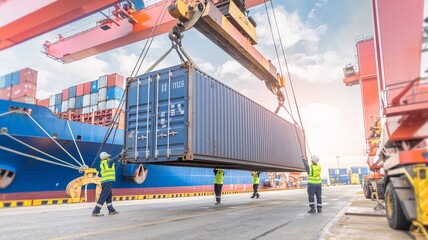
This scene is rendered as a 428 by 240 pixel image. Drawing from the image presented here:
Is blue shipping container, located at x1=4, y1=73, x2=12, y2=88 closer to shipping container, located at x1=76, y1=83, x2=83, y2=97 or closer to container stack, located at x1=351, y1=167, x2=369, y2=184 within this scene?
shipping container, located at x1=76, y1=83, x2=83, y2=97

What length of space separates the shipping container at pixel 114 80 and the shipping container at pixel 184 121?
8973 millimetres

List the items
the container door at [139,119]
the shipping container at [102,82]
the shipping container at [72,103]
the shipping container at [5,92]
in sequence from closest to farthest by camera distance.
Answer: the shipping container at [5,92] < the container door at [139,119] < the shipping container at [102,82] < the shipping container at [72,103]

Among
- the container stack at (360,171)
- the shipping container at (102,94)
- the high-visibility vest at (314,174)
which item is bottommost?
the high-visibility vest at (314,174)

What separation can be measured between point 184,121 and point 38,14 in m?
10.5

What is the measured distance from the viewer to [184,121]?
798cm

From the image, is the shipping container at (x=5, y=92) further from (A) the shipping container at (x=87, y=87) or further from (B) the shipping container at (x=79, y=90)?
(B) the shipping container at (x=79, y=90)

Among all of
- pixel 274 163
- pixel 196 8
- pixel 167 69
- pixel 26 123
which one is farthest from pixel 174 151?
pixel 26 123

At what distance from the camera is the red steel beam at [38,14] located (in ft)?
45.0

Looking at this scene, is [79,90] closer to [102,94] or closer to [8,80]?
[102,94]

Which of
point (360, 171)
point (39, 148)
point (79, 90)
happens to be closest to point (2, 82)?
point (39, 148)

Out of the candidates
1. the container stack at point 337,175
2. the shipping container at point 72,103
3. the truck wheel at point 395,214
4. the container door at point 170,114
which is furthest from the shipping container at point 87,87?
the container stack at point 337,175

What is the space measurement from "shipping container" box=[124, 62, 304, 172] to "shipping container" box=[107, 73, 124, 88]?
353 inches

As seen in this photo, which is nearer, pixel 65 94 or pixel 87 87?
pixel 87 87

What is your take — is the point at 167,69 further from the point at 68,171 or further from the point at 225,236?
the point at 68,171
